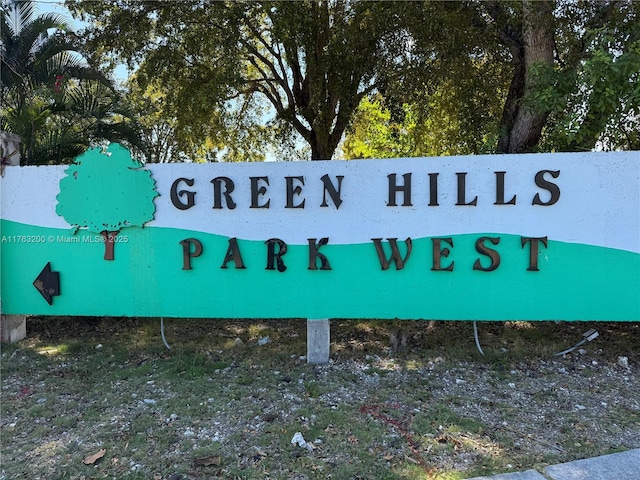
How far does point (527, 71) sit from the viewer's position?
562 cm

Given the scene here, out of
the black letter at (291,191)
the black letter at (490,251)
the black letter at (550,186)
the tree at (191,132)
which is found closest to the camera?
the black letter at (550,186)

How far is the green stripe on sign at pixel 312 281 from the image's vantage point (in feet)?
13.7

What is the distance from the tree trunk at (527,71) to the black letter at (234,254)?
3614 mm

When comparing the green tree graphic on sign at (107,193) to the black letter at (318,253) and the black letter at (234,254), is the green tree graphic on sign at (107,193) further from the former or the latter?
the black letter at (318,253)

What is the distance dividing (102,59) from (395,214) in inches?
240

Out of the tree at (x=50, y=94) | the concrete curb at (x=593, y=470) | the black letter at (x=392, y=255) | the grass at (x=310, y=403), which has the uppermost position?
the tree at (x=50, y=94)

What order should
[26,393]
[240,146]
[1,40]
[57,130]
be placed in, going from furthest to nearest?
[240,146] < [1,40] < [57,130] < [26,393]

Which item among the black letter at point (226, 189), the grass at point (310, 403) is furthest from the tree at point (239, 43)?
the grass at point (310, 403)

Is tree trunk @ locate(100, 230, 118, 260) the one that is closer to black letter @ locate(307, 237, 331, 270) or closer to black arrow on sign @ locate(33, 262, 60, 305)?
black arrow on sign @ locate(33, 262, 60, 305)

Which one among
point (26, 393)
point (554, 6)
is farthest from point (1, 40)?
point (554, 6)

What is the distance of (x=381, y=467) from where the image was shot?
2.76 metres

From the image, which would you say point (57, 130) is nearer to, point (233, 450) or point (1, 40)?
point (1, 40)

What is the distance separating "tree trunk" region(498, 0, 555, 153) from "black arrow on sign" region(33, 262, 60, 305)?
5.34 m

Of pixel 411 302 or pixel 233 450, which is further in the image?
pixel 411 302
